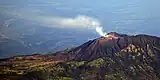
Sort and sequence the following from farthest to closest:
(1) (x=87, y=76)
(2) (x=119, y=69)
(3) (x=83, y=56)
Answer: (3) (x=83, y=56) < (2) (x=119, y=69) < (1) (x=87, y=76)

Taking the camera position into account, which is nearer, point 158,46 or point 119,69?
point 119,69

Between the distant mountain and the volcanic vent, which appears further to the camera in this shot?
the volcanic vent

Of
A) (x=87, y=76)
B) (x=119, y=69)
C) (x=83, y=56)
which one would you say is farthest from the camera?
(x=83, y=56)

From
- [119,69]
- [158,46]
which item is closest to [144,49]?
[158,46]

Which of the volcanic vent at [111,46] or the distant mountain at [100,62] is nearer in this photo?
the distant mountain at [100,62]

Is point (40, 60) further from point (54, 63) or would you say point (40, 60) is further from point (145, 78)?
point (145, 78)
